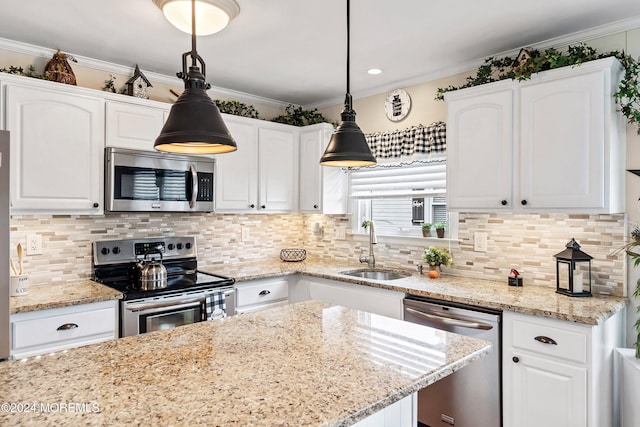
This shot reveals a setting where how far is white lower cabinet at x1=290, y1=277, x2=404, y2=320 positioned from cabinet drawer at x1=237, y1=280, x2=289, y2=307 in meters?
0.10

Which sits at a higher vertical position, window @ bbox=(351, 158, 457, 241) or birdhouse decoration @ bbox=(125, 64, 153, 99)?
birdhouse decoration @ bbox=(125, 64, 153, 99)

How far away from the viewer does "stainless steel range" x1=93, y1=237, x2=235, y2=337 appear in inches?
105

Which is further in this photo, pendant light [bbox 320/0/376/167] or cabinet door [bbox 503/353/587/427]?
cabinet door [bbox 503/353/587/427]

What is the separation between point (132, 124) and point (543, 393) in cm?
301

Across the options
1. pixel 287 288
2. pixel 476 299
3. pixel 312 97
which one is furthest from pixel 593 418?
pixel 312 97

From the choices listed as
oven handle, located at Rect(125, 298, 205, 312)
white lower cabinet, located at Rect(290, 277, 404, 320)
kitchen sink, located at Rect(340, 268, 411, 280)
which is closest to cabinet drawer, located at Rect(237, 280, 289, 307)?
white lower cabinet, located at Rect(290, 277, 404, 320)

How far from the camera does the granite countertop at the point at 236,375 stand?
1048 mm

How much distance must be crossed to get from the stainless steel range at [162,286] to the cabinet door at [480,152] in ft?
5.77

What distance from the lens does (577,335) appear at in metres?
2.08

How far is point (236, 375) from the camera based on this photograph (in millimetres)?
1277

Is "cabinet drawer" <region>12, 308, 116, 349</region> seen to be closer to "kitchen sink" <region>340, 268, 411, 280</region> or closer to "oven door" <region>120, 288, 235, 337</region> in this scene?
"oven door" <region>120, 288, 235, 337</region>

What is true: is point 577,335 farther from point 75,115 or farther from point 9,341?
point 75,115

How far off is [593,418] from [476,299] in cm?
76

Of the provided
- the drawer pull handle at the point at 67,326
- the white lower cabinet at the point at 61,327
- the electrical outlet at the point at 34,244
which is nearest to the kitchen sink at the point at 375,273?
the white lower cabinet at the point at 61,327
